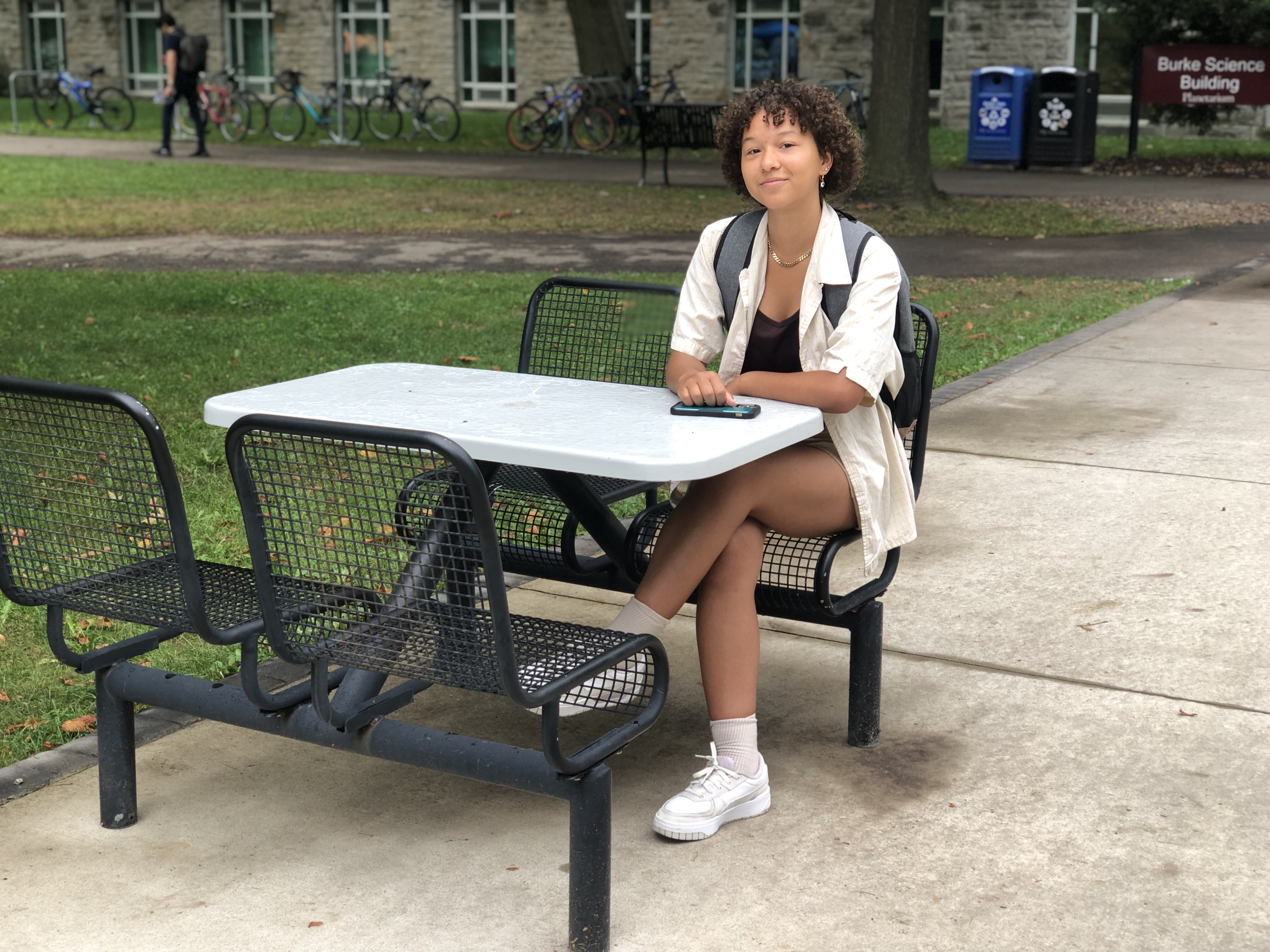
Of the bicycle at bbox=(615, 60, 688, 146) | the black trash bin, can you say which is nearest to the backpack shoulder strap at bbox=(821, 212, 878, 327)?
the bicycle at bbox=(615, 60, 688, 146)

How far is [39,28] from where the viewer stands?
3975cm

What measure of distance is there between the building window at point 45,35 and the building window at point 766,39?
18865 mm

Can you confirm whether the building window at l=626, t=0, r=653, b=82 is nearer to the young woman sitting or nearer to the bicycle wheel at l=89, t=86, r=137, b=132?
the bicycle wheel at l=89, t=86, r=137, b=132

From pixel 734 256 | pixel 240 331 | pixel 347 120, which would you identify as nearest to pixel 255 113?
pixel 347 120

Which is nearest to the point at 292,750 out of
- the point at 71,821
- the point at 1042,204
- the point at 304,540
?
the point at 71,821

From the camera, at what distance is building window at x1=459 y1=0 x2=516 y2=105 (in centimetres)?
3375

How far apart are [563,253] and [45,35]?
108ft

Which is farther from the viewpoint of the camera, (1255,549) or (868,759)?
(1255,549)

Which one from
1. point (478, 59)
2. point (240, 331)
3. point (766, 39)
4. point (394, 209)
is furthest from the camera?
point (478, 59)

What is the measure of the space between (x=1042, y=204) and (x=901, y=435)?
42.2 feet

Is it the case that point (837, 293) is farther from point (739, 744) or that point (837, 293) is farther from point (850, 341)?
point (739, 744)

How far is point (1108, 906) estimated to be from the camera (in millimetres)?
2842

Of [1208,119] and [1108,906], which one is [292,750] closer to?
[1108,906]

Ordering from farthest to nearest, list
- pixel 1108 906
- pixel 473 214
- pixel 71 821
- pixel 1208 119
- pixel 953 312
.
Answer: pixel 1208 119
pixel 473 214
pixel 953 312
pixel 71 821
pixel 1108 906
